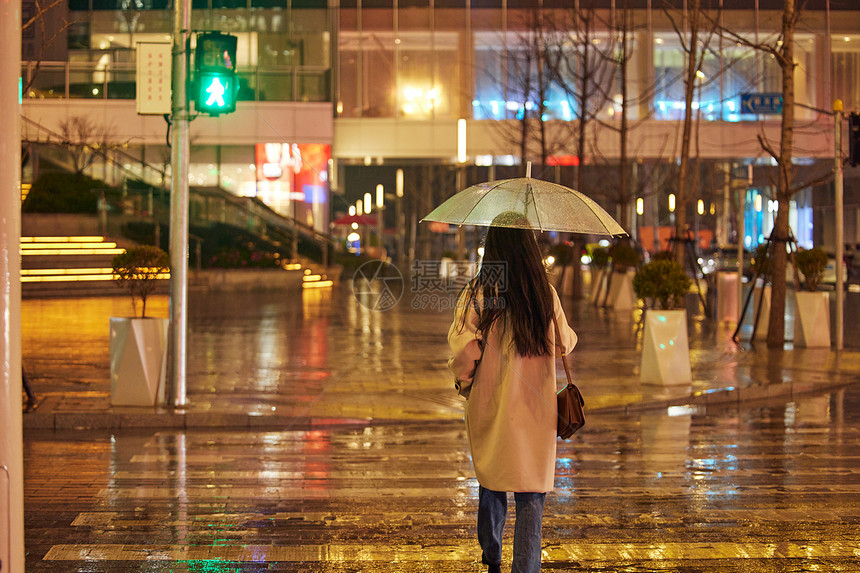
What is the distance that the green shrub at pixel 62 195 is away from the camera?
112ft

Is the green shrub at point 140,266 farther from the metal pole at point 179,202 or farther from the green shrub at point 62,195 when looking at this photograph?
the green shrub at point 62,195

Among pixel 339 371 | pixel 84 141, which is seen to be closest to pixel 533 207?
pixel 339 371

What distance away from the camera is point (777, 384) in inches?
486

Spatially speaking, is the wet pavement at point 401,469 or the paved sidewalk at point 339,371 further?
the paved sidewalk at point 339,371

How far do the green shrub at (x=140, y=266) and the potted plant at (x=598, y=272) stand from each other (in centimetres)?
1795

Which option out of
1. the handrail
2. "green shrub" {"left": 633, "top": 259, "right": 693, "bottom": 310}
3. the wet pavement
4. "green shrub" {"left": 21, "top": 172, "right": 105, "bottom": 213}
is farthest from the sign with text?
the handrail

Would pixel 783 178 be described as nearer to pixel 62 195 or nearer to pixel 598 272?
pixel 598 272

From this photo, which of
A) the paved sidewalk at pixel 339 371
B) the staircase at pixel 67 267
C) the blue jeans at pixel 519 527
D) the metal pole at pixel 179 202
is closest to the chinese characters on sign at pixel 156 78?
the metal pole at pixel 179 202

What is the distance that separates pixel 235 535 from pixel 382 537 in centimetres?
91

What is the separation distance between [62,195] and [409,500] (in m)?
31.0

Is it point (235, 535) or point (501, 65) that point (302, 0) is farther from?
point (235, 535)

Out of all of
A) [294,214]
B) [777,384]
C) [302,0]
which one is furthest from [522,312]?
[302,0]

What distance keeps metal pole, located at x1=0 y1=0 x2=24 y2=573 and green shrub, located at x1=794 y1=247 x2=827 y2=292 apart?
1534 cm

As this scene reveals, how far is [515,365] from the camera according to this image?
4703 mm
